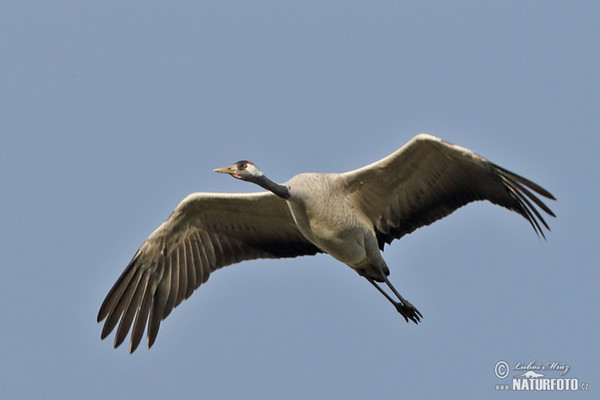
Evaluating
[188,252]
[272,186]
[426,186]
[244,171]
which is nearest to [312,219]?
[272,186]

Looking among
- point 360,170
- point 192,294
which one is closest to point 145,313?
point 192,294

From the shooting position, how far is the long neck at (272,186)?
1438 cm

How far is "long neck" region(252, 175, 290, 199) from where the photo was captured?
14383mm

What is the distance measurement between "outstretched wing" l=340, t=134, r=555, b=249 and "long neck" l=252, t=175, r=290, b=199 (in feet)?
3.57

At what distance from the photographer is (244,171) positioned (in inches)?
567

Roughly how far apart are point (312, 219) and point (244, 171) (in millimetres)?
1240

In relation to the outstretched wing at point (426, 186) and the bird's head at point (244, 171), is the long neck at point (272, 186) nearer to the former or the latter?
the bird's head at point (244, 171)

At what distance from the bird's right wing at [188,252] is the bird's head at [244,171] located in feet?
5.15

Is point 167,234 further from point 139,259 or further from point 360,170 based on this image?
point 360,170

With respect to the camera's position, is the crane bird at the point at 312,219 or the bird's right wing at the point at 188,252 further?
the bird's right wing at the point at 188,252

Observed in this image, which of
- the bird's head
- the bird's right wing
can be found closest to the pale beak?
the bird's head

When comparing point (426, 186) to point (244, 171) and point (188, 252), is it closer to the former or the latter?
point (244, 171)

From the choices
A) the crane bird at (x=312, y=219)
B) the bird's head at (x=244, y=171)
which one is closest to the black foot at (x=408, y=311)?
the crane bird at (x=312, y=219)

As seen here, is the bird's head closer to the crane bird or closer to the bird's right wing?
the crane bird
